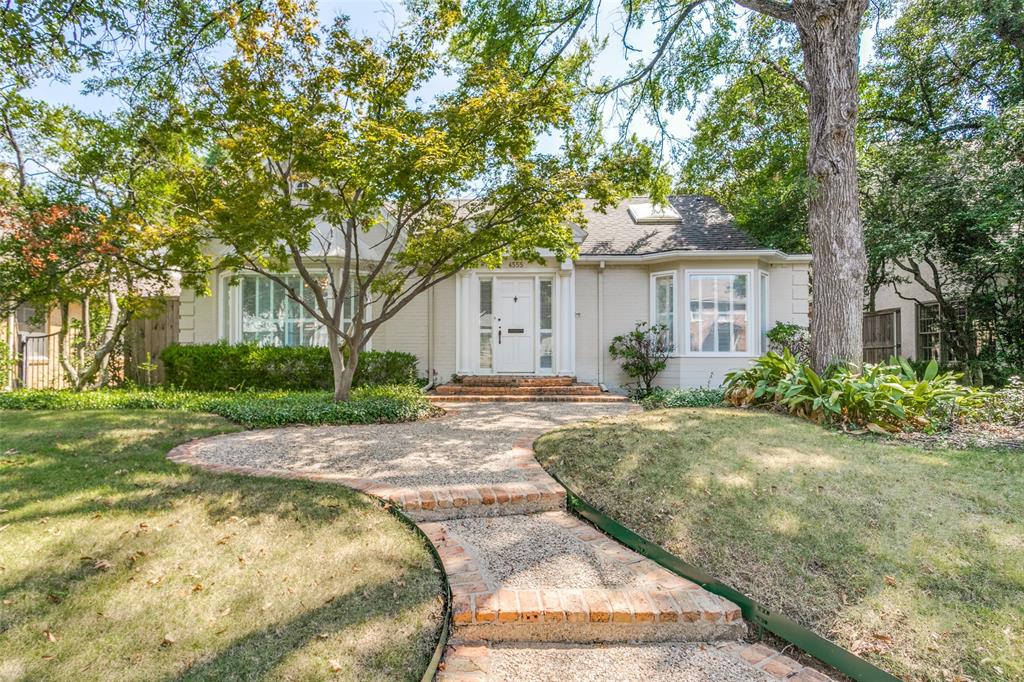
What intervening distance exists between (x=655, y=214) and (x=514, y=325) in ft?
15.0

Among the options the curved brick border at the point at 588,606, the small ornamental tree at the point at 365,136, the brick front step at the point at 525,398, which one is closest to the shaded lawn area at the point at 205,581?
the curved brick border at the point at 588,606

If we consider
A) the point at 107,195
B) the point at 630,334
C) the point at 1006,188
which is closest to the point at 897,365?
the point at 630,334

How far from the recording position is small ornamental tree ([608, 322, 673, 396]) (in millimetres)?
10898

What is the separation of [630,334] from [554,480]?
713cm

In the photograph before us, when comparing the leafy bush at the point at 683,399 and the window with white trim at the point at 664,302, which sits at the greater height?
the window with white trim at the point at 664,302

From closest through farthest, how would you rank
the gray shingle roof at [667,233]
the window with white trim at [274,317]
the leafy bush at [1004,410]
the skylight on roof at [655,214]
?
the leafy bush at [1004,410]
the gray shingle roof at [667,233]
the window with white trim at [274,317]
the skylight on roof at [655,214]

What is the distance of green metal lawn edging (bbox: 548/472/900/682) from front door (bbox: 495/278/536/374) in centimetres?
765

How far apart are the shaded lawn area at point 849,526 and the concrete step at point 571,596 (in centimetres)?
38

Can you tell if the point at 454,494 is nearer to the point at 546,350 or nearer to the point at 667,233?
the point at 546,350

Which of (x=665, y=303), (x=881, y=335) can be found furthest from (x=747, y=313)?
(x=881, y=335)

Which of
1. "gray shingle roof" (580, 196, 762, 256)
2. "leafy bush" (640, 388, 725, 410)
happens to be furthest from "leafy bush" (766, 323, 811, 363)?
"leafy bush" (640, 388, 725, 410)

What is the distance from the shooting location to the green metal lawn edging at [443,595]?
218cm

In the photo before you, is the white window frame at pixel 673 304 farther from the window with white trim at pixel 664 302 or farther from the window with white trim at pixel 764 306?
the window with white trim at pixel 764 306

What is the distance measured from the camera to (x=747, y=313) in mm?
10984
